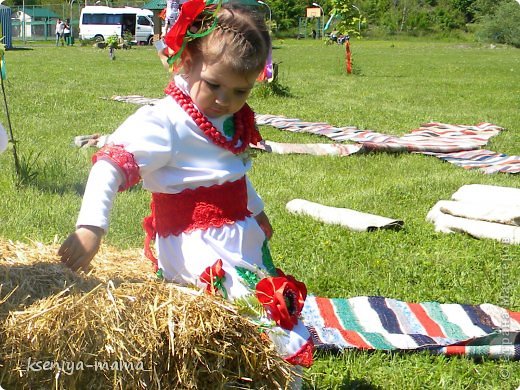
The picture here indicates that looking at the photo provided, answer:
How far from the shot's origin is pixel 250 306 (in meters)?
2.56

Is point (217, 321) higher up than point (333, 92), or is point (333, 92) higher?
point (217, 321)

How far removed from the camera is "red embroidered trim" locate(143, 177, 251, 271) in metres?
2.75

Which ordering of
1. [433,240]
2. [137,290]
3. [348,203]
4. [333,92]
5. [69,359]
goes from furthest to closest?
[333,92] → [348,203] → [433,240] → [137,290] → [69,359]

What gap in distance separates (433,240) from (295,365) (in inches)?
120

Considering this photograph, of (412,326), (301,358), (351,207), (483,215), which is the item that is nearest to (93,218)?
(301,358)

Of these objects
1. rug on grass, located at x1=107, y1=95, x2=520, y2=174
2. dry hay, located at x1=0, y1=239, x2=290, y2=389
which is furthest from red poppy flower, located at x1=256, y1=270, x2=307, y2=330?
rug on grass, located at x1=107, y1=95, x2=520, y2=174

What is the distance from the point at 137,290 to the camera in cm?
243

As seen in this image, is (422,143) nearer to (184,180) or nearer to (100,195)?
(184,180)

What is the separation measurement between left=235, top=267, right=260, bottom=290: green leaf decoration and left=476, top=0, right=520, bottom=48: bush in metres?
37.0

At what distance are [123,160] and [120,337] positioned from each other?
65 cm

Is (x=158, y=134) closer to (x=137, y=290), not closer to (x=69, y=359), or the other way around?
(x=137, y=290)

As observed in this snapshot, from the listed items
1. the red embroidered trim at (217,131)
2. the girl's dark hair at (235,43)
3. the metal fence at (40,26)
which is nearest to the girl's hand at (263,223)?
the red embroidered trim at (217,131)

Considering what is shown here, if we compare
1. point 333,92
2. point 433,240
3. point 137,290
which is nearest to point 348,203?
point 433,240

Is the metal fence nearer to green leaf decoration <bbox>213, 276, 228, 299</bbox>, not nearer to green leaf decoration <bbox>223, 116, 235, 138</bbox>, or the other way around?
green leaf decoration <bbox>223, 116, 235, 138</bbox>
